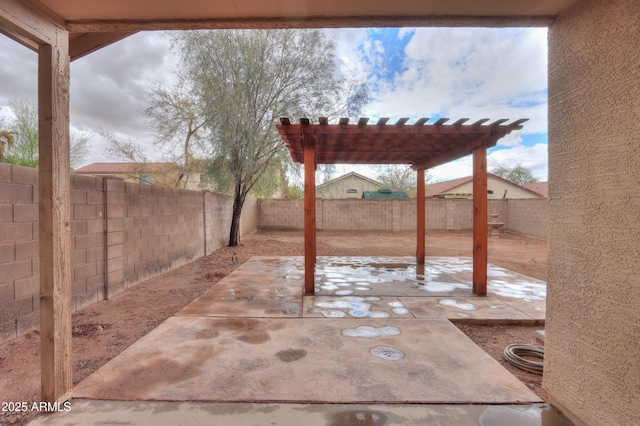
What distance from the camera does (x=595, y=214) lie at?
1580mm

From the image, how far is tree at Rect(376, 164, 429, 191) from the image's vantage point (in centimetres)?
2630

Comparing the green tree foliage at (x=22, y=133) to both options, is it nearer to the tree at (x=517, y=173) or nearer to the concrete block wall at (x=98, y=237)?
the concrete block wall at (x=98, y=237)

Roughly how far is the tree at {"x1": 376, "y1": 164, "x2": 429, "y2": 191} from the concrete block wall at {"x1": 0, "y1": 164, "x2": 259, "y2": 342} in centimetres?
2174

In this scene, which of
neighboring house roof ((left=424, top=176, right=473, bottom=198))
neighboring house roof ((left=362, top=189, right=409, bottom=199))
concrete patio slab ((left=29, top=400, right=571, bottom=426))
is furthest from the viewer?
neighboring house roof ((left=424, top=176, right=473, bottom=198))

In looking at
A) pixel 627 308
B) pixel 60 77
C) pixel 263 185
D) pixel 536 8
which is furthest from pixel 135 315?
pixel 263 185

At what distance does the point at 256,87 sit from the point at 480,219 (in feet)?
21.3

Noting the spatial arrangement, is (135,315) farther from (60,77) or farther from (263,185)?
(263,185)

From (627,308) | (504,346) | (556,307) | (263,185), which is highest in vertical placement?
(263,185)

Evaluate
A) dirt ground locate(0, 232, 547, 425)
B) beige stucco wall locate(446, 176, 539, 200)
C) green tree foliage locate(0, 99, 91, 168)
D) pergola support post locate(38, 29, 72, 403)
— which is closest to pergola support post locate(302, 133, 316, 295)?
dirt ground locate(0, 232, 547, 425)

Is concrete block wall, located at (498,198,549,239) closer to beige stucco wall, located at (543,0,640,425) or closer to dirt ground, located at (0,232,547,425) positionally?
dirt ground, located at (0,232,547,425)

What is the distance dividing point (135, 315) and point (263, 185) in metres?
6.22

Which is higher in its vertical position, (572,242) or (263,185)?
(263,185)

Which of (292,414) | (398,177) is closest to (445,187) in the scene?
(398,177)

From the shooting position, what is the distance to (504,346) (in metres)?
2.91
